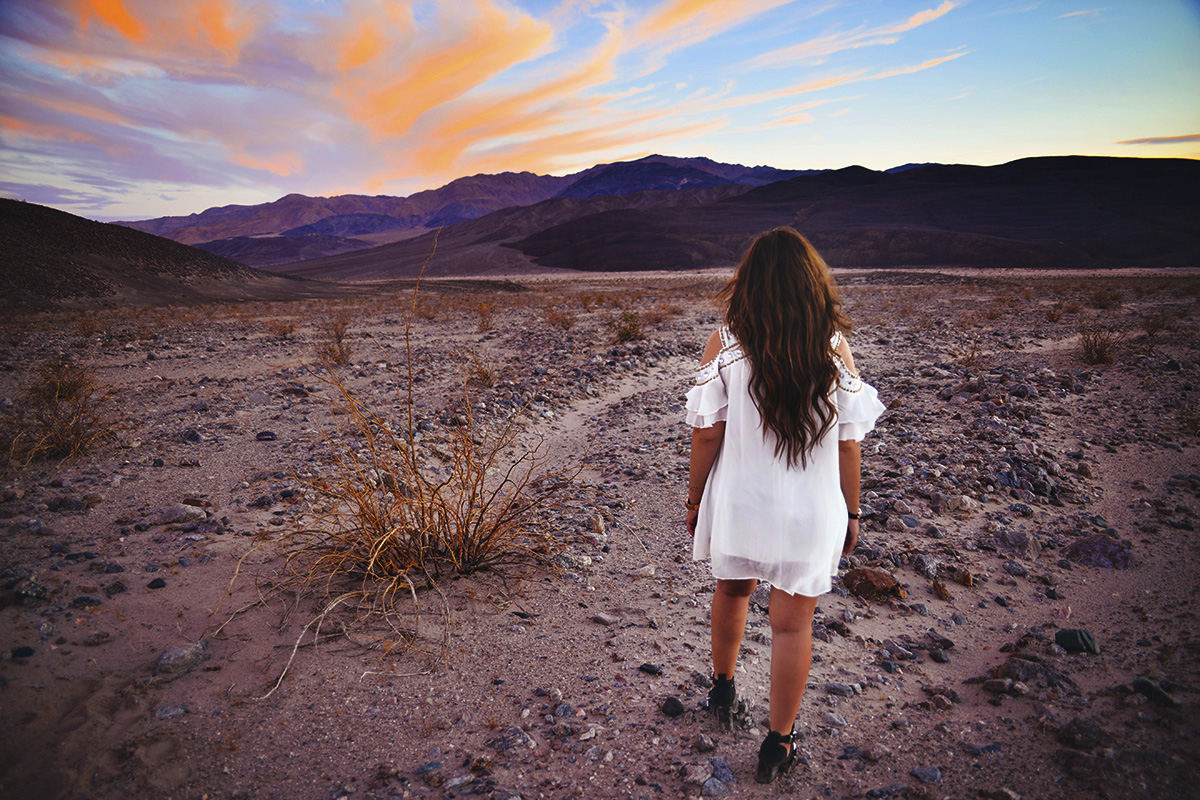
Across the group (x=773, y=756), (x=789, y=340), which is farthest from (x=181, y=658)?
(x=789, y=340)

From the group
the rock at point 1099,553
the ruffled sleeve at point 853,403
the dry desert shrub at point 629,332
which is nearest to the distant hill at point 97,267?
the dry desert shrub at point 629,332

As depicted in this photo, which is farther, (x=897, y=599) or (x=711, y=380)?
(x=897, y=599)

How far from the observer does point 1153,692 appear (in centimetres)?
195

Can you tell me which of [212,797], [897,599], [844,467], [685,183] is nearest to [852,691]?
[897,599]

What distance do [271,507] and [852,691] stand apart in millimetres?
3634

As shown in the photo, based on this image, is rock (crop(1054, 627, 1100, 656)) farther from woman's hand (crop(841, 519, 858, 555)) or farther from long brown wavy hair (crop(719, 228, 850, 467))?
long brown wavy hair (crop(719, 228, 850, 467))

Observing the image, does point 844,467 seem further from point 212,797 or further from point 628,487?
point 628,487

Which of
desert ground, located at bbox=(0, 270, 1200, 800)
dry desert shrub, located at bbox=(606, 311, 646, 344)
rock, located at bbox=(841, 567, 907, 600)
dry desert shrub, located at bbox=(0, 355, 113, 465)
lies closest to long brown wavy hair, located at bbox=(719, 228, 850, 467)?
desert ground, located at bbox=(0, 270, 1200, 800)

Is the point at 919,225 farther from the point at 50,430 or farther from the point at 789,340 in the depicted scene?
the point at 50,430

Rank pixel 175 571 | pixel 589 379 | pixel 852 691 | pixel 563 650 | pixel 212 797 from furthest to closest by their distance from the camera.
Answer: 1. pixel 589 379
2. pixel 175 571
3. pixel 563 650
4. pixel 852 691
5. pixel 212 797

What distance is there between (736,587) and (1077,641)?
170 cm

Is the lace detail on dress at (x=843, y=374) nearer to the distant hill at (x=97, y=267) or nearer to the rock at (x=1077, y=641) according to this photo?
the rock at (x=1077, y=641)

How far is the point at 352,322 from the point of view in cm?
1561

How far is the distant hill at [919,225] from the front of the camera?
142 ft
